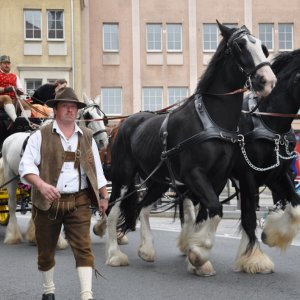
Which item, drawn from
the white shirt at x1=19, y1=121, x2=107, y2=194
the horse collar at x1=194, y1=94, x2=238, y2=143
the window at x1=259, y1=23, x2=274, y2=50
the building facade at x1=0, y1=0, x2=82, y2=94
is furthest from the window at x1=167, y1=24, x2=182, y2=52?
the white shirt at x1=19, y1=121, x2=107, y2=194

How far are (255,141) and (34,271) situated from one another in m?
3.17

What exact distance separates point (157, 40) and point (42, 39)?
702 centimetres

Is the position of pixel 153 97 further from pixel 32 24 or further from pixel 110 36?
pixel 32 24

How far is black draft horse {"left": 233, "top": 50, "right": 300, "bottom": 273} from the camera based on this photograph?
7668 millimetres

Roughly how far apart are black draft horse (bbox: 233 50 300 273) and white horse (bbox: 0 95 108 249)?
10.6ft

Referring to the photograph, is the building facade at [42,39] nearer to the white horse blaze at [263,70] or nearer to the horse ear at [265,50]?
the horse ear at [265,50]

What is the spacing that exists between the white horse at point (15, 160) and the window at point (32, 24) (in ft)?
87.0

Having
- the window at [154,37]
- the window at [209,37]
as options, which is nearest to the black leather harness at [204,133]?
the window at [154,37]

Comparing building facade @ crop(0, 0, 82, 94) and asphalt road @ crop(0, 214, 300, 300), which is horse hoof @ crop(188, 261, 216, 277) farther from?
building facade @ crop(0, 0, 82, 94)

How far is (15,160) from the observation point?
10.5 m

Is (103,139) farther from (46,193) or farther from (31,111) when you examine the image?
(46,193)

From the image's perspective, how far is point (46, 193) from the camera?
17.0ft

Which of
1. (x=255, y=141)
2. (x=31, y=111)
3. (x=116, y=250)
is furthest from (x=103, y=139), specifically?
(x=255, y=141)

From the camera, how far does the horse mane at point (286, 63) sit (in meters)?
8.15
